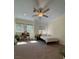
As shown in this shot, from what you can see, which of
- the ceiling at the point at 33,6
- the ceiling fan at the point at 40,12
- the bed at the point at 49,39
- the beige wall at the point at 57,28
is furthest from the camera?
the bed at the point at 49,39

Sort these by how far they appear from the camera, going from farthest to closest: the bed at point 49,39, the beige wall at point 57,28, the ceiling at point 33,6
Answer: the bed at point 49,39 < the beige wall at point 57,28 < the ceiling at point 33,6

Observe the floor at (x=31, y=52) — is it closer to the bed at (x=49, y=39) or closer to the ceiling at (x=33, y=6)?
the bed at (x=49, y=39)

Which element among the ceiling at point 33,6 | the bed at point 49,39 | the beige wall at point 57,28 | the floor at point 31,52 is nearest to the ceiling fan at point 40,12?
the ceiling at point 33,6

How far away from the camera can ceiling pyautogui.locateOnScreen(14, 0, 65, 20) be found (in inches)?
126

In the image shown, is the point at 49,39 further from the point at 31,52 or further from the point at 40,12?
the point at 31,52

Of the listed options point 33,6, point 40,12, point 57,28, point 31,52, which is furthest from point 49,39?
point 33,6

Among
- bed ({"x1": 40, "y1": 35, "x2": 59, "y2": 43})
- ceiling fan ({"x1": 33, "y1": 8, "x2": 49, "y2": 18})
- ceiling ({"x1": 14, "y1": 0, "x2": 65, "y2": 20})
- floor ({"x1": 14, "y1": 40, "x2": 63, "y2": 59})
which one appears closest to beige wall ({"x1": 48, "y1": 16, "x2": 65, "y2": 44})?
bed ({"x1": 40, "y1": 35, "x2": 59, "y2": 43})

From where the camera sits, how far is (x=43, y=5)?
14.9 feet

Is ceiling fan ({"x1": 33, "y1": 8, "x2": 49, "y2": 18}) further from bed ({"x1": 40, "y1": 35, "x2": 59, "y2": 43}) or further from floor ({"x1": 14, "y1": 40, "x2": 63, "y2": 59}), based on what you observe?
floor ({"x1": 14, "y1": 40, "x2": 63, "y2": 59})

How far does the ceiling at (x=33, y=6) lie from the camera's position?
10.5 feet

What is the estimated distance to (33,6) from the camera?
434 cm
